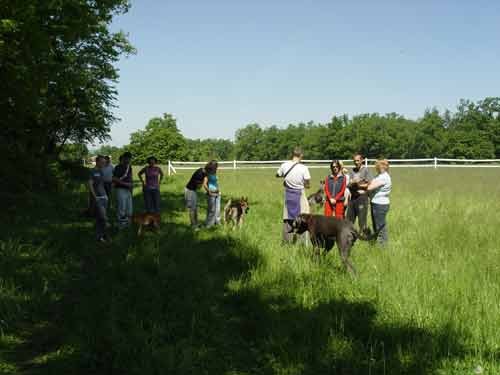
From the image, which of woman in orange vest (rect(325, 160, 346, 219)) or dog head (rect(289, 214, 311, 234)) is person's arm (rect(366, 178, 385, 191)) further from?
dog head (rect(289, 214, 311, 234))

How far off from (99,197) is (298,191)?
4.53 meters

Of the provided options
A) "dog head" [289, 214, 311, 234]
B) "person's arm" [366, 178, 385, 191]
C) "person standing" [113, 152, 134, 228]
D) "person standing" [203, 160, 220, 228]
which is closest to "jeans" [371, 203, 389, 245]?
Result: "person's arm" [366, 178, 385, 191]

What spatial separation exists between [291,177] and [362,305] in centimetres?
371

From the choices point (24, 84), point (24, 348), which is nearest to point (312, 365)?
point (24, 348)

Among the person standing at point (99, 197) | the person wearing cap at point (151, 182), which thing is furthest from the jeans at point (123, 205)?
the person standing at point (99, 197)

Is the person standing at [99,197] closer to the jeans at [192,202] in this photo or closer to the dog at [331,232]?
the jeans at [192,202]

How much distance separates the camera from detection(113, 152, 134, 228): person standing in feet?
32.1

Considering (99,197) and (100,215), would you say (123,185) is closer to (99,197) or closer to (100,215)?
(99,197)

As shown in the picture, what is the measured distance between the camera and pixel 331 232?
251 inches

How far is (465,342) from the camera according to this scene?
376 cm

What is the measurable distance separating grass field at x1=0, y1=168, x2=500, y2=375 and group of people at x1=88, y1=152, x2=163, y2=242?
86 cm

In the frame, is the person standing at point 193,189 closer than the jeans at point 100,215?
No

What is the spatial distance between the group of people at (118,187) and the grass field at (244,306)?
0.86 metres

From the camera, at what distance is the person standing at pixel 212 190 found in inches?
389
